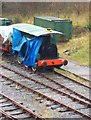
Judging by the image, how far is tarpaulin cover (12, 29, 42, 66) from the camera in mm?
18812

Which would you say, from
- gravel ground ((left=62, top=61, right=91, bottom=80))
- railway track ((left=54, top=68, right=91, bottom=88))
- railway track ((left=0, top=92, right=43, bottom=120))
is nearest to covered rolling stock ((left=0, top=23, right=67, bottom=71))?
railway track ((left=54, top=68, right=91, bottom=88))

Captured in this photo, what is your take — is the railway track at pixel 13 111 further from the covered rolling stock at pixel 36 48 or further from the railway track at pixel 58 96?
the covered rolling stock at pixel 36 48

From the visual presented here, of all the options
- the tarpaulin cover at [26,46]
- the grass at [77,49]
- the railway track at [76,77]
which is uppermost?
the tarpaulin cover at [26,46]

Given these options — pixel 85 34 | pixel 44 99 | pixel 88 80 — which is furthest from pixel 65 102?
pixel 85 34

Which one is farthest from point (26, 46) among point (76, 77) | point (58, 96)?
point (58, 96)

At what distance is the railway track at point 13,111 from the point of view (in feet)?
39.6

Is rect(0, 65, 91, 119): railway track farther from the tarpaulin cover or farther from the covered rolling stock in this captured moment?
the tarpaulin cover

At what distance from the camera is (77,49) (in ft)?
79.4

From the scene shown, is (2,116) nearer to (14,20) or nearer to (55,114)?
(55,114)

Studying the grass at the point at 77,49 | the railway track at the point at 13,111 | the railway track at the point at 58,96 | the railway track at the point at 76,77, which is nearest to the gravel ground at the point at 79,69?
the railway track at the point at 76,77

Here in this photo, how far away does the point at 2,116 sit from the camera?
12141 millimetres

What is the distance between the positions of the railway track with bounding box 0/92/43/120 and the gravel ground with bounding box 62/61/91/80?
5863 millimetres

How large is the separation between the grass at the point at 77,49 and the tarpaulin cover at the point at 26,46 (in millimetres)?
3796

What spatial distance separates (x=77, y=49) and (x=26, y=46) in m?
5.44
